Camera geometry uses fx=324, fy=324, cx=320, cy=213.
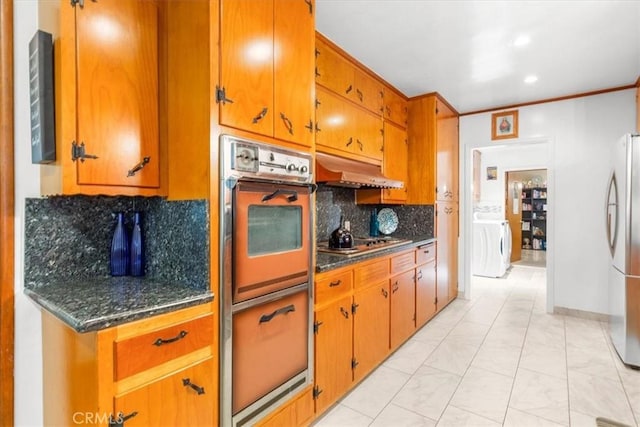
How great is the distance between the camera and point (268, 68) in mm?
1606

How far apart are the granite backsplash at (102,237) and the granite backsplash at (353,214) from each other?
59.7 inches

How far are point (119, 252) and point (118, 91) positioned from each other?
767 millimetres

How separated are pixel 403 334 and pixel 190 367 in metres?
2.18

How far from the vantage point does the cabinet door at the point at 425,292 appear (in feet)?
10.7

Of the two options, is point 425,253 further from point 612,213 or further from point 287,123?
point 287,123

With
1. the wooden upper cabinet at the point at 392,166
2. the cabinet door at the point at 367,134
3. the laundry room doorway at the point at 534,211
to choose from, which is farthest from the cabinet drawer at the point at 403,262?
the laundry room doorway at the point at 534,211

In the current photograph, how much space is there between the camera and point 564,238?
386cm

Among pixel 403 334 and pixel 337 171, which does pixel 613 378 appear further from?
pixel 337 171

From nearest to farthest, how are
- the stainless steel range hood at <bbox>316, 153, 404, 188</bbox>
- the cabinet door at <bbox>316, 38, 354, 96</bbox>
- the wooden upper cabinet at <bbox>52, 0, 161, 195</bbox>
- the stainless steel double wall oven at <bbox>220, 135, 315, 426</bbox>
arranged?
the wooden upper cabinet at <bbox>52, 0, 161, 195</bbox>, the stainless steel double wall oven at <bbox>220, 135, 315, 426</bbox>, the stainless steel range hood at <bbox>316, 153, 404, 188</bbox>, the cabinet door at <bbox>316, 38, 354, 96</bbox>

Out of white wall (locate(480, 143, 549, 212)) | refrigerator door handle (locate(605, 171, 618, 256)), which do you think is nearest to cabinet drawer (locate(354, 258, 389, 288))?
refrigerator door handle (locate(605, 171, 618, 256))

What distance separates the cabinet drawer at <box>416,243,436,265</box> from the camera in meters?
3.26

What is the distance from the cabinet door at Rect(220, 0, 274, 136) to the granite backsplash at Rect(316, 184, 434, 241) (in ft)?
4.60

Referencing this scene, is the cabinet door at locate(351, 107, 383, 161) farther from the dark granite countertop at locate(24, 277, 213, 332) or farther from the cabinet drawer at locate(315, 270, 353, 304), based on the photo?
the dark granite countertop at locate(24, 277, 213, 332)

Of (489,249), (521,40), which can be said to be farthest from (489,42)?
(489,249)
